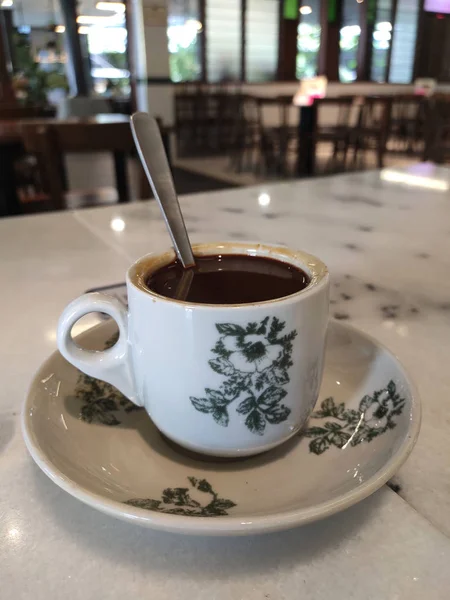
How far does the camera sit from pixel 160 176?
A: 373 mm

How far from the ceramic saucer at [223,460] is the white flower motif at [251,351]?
7cm

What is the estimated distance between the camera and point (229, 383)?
0.30 m

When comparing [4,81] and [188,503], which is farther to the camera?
[4,81]

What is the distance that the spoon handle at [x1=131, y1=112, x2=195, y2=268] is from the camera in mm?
365

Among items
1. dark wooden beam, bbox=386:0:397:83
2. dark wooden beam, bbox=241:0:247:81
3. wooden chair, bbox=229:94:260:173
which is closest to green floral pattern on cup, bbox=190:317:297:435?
wooden chair, bbox=229:94:260:173

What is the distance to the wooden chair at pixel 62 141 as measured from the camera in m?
1.68

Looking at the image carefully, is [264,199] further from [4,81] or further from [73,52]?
[73,52]

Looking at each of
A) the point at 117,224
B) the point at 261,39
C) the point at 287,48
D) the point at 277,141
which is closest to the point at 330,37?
the point at 287,48

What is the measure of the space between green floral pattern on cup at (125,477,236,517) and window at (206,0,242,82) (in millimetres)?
6149

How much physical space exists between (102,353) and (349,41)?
7.08m

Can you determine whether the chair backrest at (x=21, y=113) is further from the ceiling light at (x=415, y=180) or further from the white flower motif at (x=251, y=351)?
the white flower motif at (x=251, y=351)

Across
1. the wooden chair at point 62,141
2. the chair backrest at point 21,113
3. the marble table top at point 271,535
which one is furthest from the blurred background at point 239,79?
the marble table top at point 271,535

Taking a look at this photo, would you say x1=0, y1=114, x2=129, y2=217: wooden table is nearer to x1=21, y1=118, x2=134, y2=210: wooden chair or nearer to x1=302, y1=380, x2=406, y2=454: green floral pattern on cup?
x1=21, y1=118, x2=134, y2=210: wooden chair

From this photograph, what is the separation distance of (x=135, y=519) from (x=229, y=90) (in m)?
6.01
